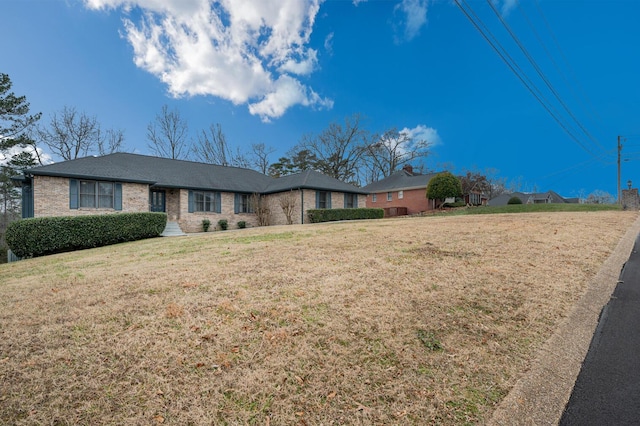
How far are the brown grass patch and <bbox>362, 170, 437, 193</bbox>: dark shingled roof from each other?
81.2 feet

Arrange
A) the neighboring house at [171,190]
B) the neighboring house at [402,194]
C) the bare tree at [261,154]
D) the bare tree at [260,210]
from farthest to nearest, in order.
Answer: the bare tree at [261,154] → the neighboring house at [402,194] → the bare tree at [260,210] → the neighboring house at [171,190]

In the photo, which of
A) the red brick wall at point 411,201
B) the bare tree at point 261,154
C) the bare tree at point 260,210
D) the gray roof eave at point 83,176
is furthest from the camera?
the bare tree at point 261,154

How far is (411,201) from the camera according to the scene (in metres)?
29.2

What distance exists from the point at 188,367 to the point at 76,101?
3165 centimetres

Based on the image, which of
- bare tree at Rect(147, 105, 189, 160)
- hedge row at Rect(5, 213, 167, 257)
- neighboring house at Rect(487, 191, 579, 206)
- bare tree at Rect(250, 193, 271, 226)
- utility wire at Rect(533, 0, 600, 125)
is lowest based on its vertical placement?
hedge row at Rect(5, 213, 167, 257)

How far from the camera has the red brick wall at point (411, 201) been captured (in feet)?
92.7

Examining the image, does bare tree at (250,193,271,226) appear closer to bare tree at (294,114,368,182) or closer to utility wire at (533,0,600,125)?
utility wire at (533,0,600,125)

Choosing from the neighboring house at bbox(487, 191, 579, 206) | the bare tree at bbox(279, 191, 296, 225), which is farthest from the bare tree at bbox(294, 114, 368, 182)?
the neighboring house at bbox(487, 191, 579, 206)

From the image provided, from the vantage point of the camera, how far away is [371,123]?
36.2m

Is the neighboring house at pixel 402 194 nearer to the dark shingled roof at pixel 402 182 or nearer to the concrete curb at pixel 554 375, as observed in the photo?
the dark shingled roof at pixel 402 182

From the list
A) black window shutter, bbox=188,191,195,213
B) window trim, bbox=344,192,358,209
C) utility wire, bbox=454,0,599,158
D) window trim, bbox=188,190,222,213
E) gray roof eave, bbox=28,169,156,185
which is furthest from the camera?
window trim, bbox=344,192,358,209

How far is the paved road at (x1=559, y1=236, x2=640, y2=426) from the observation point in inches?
74.3

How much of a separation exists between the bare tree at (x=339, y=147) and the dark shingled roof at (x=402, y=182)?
193 inches

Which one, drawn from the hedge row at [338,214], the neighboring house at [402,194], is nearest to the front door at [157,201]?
the hedge row at [338,214]
